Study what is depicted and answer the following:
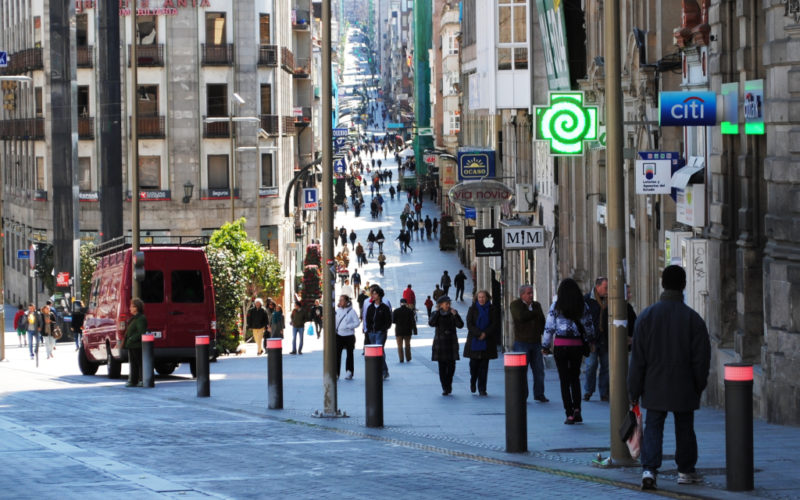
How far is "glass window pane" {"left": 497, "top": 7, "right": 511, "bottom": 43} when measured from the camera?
3775 centimetres

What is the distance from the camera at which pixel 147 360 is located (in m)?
25.6

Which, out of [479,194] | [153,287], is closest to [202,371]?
[153,287]

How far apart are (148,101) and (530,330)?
46.4m

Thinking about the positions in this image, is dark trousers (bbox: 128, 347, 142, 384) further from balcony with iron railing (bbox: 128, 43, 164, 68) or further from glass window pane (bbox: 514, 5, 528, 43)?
balcony with iron railing (bbox: 128, 43, 164, 68)

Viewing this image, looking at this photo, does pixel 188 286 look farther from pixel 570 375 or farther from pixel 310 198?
pixel 310 198

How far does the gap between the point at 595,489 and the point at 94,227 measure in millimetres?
55872

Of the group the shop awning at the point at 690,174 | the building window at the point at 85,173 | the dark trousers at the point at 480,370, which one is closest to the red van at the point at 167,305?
the dark trousers at the point at 480,370

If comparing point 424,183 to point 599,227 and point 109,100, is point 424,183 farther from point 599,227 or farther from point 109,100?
point 599,227

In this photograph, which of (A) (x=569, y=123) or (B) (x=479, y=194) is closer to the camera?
(A) (x=569, y=123)

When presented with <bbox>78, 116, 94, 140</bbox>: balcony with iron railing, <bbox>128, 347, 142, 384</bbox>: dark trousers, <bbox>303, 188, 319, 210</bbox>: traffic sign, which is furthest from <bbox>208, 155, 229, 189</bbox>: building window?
<bbox>128, 347, 142, 384</bbox>: dark trousers

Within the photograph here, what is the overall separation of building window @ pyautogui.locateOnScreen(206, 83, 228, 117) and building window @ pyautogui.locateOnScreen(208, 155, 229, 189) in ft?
5.92

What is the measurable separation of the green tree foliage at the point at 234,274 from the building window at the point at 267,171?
17.0 meters

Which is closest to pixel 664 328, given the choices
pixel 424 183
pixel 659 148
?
pixel 659 148

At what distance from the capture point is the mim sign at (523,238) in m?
31.2
